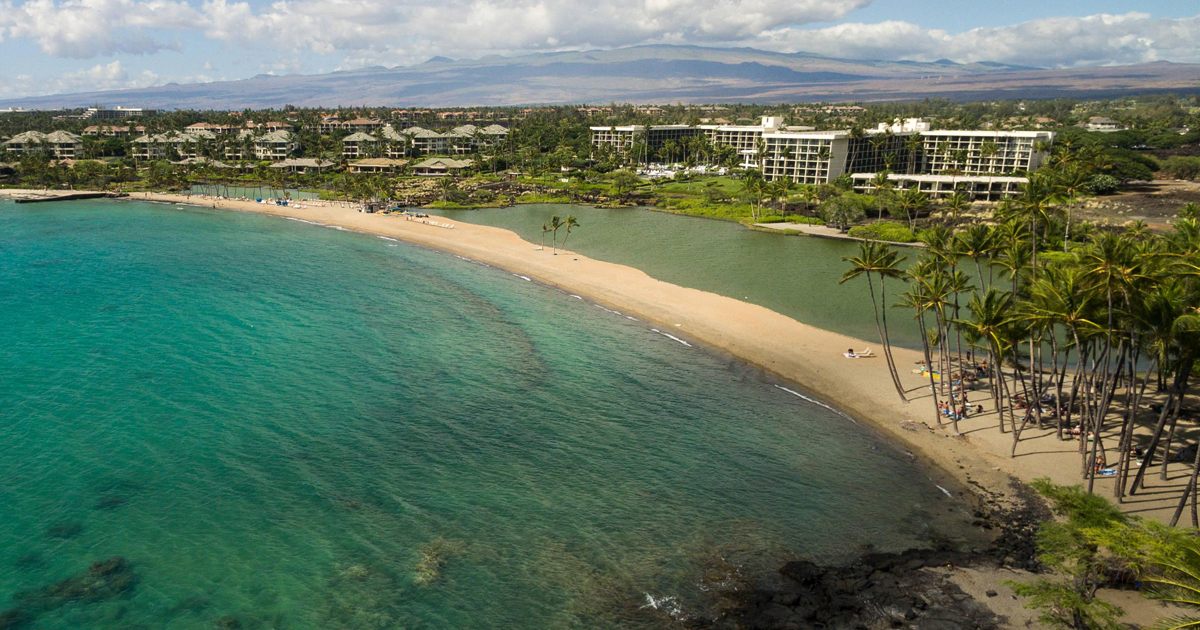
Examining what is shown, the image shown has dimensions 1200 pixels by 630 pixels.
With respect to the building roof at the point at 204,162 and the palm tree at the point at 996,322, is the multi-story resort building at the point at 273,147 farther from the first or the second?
the palm tree at the point at 996,322

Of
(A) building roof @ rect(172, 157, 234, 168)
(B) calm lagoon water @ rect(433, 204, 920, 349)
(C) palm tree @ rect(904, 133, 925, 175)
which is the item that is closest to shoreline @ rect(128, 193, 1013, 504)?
(B) calm lagoon water @ rect(433, 204, 920, 349)

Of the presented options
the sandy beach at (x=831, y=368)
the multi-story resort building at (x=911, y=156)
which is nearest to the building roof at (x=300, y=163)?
the sandy beach at (x=831, y=368)

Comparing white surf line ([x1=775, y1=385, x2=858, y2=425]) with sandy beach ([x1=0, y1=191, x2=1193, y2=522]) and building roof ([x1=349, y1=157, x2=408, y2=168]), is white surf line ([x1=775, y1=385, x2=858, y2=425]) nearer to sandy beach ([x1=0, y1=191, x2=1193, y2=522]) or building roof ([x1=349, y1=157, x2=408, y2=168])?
sandy beach ([x1=0, y1=191, x2=1193, y2=522])

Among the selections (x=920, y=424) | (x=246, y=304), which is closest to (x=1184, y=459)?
(x=920, y=424)

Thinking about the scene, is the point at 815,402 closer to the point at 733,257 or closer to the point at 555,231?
the point at 733,257

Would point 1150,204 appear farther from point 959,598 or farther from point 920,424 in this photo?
point 959,598
